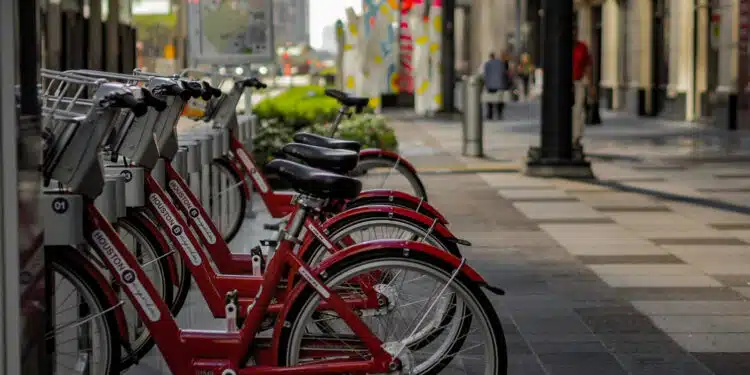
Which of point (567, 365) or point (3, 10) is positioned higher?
point (3, 10)

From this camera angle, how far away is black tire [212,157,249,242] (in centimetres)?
934

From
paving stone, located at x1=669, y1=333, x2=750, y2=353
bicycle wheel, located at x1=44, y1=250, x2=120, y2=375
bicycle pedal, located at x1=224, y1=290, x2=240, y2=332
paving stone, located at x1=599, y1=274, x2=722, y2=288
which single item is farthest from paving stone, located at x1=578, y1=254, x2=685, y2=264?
bicycle wheel, located at x1=44, y1=250, x2=120, y2=375

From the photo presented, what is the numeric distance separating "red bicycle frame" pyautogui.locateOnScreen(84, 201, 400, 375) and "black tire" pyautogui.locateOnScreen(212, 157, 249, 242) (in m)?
4.27

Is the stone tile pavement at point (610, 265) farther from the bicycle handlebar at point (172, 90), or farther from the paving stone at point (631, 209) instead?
the bicycle handlebar at point (172, 90)

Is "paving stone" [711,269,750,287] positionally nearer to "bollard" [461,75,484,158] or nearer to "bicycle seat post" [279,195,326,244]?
"bicycle seat post" [279,195,326,244]

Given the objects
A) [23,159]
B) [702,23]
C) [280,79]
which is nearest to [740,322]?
[23,159]

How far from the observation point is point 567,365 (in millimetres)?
6242

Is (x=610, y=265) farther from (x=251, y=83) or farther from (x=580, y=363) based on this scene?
(x=580, y=363)

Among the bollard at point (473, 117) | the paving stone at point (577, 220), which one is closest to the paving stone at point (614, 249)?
the paving stone at point (577, 220)

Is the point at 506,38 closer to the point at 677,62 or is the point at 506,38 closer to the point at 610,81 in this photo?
the point at 610,81

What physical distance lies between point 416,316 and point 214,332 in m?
0.71

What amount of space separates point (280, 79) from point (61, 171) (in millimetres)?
63633

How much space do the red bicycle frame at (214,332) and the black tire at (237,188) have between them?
4.27 meters

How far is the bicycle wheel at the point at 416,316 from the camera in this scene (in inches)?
184
